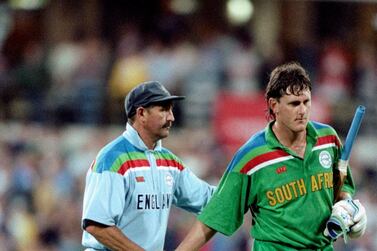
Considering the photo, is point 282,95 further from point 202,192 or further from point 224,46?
point 224,46

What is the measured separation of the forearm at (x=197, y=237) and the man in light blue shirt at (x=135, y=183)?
0.25 m

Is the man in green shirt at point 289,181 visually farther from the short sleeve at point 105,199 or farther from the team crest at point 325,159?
the short sleeve at point 105,199

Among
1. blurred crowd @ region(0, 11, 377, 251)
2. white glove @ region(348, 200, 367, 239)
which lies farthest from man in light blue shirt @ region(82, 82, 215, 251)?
blurred crowd @ region(0, 11, 377, 251)

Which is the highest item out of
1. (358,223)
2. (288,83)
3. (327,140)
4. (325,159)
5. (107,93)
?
(288,83)

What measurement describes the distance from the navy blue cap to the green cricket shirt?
2.20ft

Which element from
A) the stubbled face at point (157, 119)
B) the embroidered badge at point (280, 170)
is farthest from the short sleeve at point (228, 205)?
the stubbled face at point (157, 119)

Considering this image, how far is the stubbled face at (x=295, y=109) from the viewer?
796 centimetres

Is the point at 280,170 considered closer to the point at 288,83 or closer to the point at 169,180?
the point at 288,83

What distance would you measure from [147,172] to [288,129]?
3.26 ft

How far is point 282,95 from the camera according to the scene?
26.3 feet

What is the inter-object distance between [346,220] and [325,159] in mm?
452

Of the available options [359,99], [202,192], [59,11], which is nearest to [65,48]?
[59,11]

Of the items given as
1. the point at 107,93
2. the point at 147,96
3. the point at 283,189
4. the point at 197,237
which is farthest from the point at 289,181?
the point at 107,93

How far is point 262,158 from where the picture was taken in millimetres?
8125
